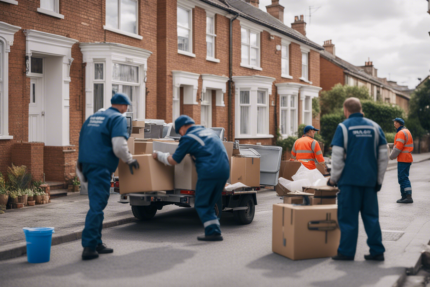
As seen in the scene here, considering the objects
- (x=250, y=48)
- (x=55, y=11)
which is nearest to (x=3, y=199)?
(x=55, y=11)

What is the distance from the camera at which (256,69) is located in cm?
2236

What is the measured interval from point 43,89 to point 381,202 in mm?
9135

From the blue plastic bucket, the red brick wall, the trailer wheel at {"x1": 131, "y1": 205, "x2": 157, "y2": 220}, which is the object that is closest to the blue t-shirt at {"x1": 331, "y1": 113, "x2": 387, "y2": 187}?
the blue plastic bucket

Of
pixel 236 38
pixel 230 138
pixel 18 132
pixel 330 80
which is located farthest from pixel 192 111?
pixel 330 80

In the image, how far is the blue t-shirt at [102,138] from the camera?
20.2ft

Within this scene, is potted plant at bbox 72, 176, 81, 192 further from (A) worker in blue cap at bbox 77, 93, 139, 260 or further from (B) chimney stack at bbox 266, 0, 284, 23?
(B) chimney stack at bbox 266, 0, 284, 23

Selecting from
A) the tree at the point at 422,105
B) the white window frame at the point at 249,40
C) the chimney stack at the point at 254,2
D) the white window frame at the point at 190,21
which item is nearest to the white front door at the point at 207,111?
the white window frame at the point at 190,21

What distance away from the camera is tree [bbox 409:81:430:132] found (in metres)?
43.2

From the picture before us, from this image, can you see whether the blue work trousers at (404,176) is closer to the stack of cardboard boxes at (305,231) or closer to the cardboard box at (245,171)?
the cardboard box at (245,171)

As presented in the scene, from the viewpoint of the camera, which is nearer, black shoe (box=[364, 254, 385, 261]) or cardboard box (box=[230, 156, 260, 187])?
black shoe (box=[364, 254, 385, 261])

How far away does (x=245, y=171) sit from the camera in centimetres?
845

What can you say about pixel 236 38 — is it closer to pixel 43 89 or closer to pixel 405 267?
pixel 43 89

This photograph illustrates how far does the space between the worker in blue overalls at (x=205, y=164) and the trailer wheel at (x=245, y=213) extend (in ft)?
4.99

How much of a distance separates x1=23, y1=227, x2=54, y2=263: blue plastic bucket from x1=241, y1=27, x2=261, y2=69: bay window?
16.4 meters
